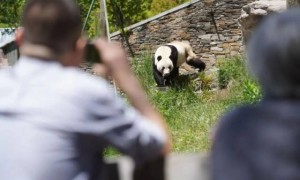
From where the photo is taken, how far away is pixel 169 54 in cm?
1502

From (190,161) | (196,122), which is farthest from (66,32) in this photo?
(196,122)

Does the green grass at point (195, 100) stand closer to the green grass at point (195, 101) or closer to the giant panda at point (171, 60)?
the green grass at point (195, 101)

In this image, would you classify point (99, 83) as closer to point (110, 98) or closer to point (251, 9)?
point (110, 98)

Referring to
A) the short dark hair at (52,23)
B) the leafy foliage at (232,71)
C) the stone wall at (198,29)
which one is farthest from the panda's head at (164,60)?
the short dark hair at (52,23)

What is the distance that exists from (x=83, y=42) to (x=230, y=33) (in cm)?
1517

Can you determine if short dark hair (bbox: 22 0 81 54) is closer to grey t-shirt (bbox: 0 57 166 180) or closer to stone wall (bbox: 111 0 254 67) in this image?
grey t-shirt (bbox: 0 57 166 180)

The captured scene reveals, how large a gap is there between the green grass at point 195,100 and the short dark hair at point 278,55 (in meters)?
5.14

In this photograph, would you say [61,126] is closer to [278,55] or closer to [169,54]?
[278,55]

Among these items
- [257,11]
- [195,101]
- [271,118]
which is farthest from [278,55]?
[195,101]

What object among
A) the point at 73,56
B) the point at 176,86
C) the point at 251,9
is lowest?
the point at 176,86

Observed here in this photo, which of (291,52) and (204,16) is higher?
(291,52)

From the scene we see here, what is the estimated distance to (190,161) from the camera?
2.10 meters

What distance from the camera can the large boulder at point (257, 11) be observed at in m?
11.2

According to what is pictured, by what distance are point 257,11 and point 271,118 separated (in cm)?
971
